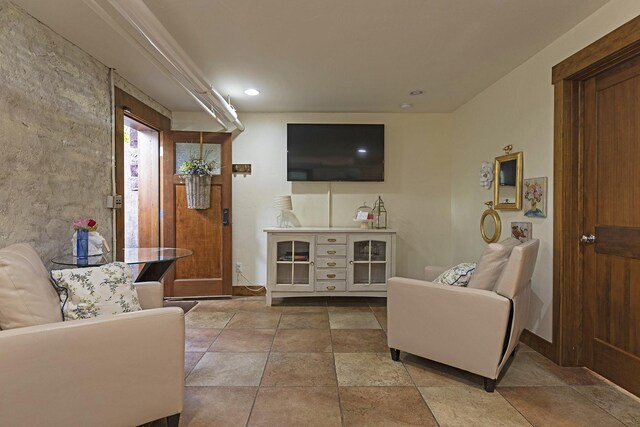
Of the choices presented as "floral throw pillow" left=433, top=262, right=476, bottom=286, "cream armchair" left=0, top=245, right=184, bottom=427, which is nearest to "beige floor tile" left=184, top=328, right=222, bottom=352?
"cream armchair" left=0, top=245, right=184, bottom=427

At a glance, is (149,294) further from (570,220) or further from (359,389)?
(570,220)

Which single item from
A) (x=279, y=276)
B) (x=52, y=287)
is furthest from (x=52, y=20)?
(x=279, y=276)

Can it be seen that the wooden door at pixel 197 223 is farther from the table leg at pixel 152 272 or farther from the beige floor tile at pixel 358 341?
the beige floor tile at pixel 358 341

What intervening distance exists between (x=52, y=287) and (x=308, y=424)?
144cm

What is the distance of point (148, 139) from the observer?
394 cm

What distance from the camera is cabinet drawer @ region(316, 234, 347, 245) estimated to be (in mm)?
3689

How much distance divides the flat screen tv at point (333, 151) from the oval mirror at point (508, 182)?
1369 mm

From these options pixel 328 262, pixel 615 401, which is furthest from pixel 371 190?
pixel 615 401

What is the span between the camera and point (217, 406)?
72.1 inches

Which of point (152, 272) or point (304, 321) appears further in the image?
point (304, 321)

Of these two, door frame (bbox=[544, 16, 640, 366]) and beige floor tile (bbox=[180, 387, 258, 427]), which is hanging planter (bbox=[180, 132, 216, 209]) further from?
door frame (bbox=[544, 16, 640, 366])

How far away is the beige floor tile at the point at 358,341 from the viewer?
8.45ft

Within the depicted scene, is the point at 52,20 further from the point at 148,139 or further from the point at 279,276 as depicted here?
the point at 279,276

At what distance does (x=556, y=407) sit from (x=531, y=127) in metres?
1.97
